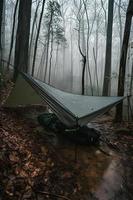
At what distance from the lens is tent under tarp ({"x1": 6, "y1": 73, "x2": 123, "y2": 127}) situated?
12.2ft

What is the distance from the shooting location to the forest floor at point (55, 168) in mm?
2869

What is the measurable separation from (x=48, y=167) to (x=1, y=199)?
105 centimetres

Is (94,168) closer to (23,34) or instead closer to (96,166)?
(96,166)

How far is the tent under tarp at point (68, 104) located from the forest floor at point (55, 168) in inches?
26.0

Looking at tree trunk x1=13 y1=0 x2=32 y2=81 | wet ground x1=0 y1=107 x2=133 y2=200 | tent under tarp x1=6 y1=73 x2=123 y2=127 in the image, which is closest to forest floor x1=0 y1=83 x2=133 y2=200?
wet ground x1=0 y1=107 x2=133 y2=200

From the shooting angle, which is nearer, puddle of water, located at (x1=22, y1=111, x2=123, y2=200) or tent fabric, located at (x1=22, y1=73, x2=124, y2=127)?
puddle of water, located at (x1=22, y1=111, x2=123, y2=200)

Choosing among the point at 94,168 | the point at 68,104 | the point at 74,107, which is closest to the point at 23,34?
the point at 68,104

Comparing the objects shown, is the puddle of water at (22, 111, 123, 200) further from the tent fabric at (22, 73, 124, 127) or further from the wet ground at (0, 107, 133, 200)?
the tent fabric at (22, 73, 124, 127)

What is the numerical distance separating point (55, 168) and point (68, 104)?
1314mm

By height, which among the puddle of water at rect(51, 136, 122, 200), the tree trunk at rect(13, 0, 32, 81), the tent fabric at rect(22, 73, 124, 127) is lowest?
the puddle of water at rect(51, 136, 122, 200)

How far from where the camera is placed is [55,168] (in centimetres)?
346

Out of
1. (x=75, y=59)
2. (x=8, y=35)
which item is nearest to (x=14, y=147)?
(x=8, y=35)

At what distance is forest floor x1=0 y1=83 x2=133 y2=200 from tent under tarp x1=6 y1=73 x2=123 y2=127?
0.66 meters

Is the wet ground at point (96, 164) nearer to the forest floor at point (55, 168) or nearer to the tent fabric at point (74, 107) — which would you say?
the forest floor at point (55, 168)
